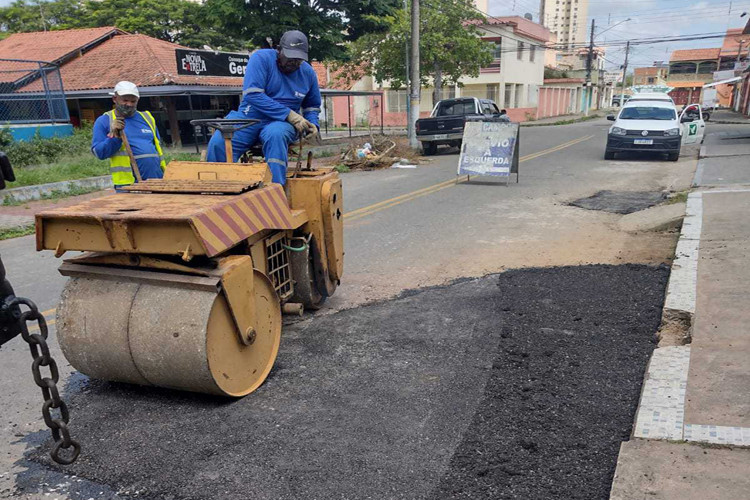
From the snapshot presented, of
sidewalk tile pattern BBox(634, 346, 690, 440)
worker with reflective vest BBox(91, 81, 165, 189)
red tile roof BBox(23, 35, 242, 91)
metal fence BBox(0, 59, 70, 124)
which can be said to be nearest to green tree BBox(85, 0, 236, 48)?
red tile roof BBox(23, 35, 242, 91)

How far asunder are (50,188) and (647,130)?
14813 mm

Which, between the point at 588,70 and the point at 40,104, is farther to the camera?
the point at 588,70

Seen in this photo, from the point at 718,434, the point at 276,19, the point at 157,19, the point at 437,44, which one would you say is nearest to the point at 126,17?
the point at 157,19

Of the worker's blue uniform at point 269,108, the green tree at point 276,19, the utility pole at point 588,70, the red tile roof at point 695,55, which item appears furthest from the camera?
the red tile roof at point 695,55

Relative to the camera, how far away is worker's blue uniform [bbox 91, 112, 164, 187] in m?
5.41

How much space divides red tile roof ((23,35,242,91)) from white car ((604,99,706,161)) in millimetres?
15779

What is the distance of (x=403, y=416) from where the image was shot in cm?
340

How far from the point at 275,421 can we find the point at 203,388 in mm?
477

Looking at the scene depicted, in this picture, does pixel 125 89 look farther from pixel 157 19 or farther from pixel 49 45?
pixel 157 19

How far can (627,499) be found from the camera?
8.18 ft

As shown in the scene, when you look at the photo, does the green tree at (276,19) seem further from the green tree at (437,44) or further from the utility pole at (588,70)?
the utility pole at (588,70)

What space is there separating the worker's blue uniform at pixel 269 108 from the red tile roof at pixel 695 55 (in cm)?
9112

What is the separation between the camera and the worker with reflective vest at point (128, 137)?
17.5 feet

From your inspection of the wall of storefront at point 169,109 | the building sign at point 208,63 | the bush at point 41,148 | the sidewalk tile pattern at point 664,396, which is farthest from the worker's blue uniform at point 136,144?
the wall of storefront at point 169,109
